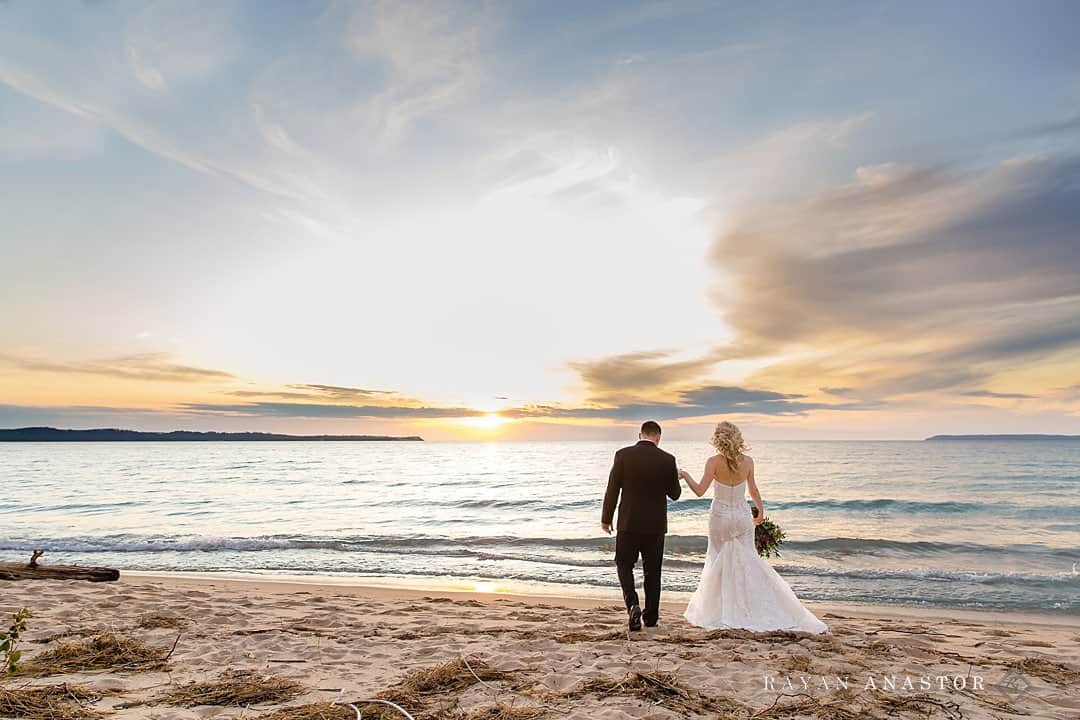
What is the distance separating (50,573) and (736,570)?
1151 cm

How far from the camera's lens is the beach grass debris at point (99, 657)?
18.2ft

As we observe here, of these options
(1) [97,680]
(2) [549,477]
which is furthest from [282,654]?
(2) [549,477]

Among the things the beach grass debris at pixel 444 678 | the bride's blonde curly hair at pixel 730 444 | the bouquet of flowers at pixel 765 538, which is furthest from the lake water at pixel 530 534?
the beach grass debris at pixel 444 678

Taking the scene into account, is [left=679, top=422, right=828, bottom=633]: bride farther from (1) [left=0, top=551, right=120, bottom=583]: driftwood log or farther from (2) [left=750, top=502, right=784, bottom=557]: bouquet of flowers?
(1) [left=0, top=551, right=120, bottom=583]: driftwood log

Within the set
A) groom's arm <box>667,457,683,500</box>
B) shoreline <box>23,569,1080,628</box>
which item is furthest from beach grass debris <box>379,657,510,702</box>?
shoreline <box>23,569,1080,628</box>

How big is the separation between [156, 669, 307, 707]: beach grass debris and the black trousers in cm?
388

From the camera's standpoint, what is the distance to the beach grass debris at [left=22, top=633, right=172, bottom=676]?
18.2 ft

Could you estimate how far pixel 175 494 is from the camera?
32.8 meters

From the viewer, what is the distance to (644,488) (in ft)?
24.5

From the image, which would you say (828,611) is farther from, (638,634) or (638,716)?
(638,716)

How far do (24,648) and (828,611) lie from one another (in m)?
11.0

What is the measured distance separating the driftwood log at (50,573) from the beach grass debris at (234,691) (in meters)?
7.34

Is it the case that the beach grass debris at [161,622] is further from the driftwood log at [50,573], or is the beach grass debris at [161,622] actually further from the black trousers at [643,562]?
the black trousers at [643,562]

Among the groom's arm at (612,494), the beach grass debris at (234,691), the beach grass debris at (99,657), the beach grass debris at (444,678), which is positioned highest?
the groom's arm at (612,494)
